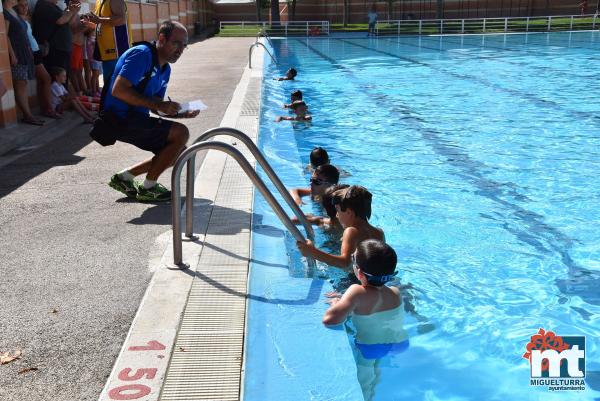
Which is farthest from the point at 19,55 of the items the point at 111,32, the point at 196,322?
the point at 196,322

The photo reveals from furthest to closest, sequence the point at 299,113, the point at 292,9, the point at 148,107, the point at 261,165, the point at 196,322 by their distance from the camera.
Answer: the point at 292,9 → the point at 299,113 → the point at 148,107 → the point at 261,165 → the point at 196,322

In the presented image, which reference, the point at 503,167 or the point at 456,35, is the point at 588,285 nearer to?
the point at 503,167

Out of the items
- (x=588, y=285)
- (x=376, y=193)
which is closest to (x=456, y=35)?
(x=376, y=193)

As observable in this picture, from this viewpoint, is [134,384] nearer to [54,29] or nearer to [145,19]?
[54,29]

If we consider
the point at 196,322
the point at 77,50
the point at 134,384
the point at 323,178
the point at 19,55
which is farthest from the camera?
the point at 77,50

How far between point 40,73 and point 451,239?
718cm

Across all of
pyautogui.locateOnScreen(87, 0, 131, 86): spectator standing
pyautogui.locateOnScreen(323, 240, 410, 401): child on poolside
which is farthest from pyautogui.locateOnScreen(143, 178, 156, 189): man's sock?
pyautogui.locateOnScreen(87, 0, 131, 86): spectator standing

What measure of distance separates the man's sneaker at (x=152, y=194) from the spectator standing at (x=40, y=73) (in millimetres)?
5025

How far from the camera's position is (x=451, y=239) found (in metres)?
5.76

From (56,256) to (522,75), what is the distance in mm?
15667

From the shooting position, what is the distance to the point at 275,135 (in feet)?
31.8

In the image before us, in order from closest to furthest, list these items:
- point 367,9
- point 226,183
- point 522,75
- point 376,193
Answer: point 226,183, point 376,193, point 522,75, point 367,9

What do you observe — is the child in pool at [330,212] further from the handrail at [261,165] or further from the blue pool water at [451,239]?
the handrail at [261,165]

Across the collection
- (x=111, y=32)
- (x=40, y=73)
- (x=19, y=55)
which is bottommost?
(x=40, y=73)
